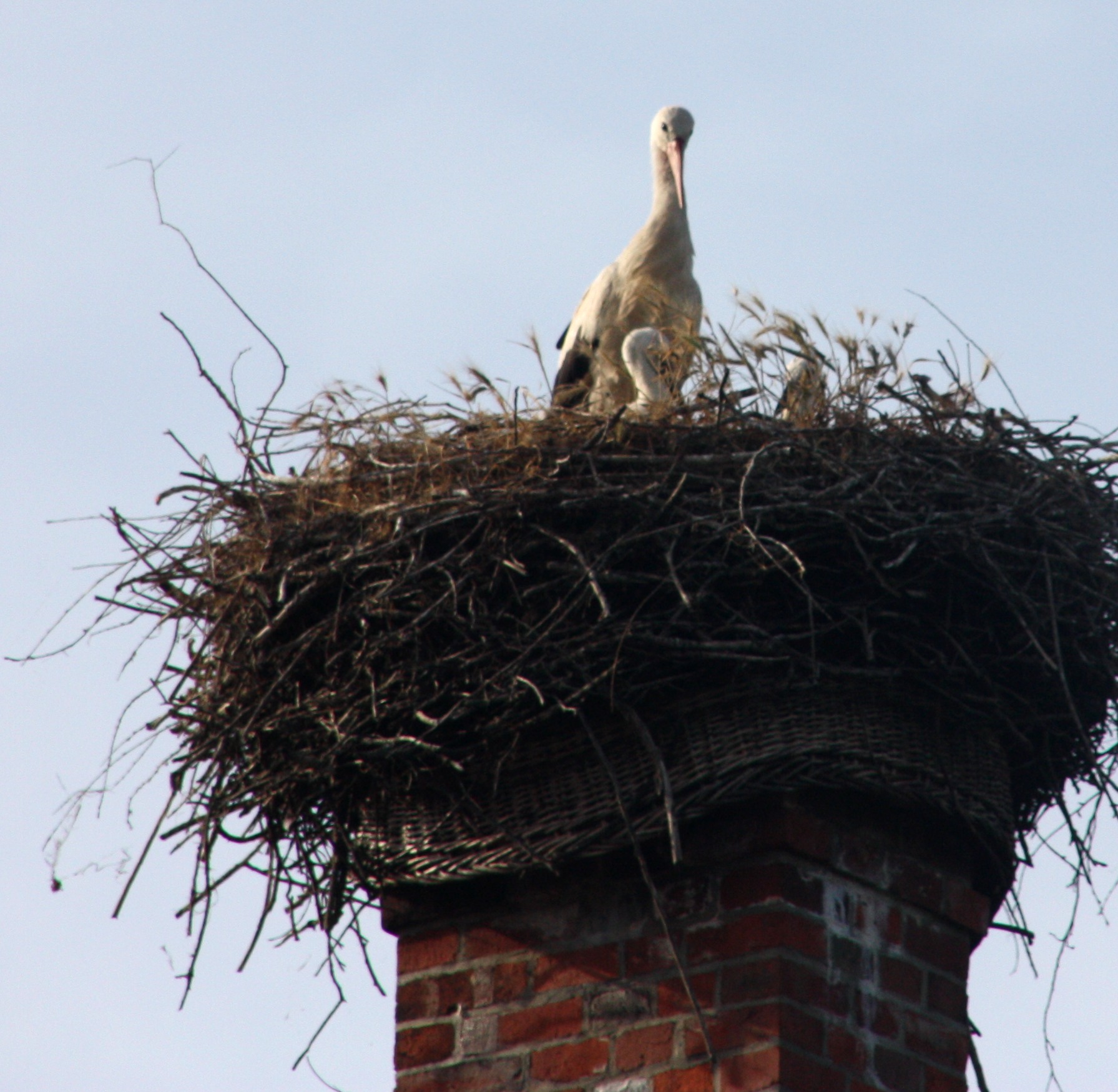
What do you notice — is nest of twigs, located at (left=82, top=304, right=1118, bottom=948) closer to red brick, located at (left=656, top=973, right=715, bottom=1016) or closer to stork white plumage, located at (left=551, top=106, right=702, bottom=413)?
red brick, located at (left=656, top=973, right=715, bottom=1016)

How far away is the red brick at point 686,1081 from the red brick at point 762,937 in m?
0.21

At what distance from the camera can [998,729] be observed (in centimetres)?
418

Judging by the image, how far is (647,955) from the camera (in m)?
3.76

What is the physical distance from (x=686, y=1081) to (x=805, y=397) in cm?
178

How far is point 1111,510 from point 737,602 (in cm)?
98

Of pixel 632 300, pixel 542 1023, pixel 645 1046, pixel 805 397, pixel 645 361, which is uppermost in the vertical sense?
pixel 632 300

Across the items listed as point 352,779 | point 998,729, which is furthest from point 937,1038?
point 352,779

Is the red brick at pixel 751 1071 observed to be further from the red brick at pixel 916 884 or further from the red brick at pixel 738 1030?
the red brick at pixel 916 884

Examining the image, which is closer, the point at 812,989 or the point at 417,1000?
the point at 812,989

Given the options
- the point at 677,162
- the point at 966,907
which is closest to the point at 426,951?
the point at 966,907

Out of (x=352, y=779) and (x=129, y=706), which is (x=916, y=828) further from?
(x=129, y=706)

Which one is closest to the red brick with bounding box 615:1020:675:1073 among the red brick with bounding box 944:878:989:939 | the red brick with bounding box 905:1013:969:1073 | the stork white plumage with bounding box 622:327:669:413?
the red brick with bounding box 905:1013:969:1073

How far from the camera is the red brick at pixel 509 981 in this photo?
12.8 ft

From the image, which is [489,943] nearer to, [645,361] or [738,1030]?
[738,1030]
